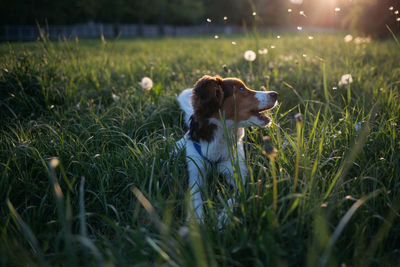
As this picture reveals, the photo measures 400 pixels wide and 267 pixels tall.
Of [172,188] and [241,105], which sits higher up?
[241,105]

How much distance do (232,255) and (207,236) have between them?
0.18 meters

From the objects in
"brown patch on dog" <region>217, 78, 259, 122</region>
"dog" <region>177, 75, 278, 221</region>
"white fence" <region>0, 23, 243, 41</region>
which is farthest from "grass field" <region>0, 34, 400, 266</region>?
"white fence" <region>0, 23, 243, 41</region>

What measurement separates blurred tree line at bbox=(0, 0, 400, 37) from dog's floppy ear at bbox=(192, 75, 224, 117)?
1016 mm

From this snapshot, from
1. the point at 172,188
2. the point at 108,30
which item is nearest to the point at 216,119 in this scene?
the point at 172,188

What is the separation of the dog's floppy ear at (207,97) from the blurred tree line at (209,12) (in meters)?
1.02

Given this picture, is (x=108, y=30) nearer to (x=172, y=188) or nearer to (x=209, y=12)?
(x=209, y=12)

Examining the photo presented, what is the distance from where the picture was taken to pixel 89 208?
1.93 metres

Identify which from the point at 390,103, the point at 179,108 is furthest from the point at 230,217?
the point at 390,103

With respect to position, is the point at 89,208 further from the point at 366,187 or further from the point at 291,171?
the point at 366,187

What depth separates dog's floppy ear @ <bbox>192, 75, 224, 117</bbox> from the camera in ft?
7.86

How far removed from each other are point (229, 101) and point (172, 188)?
1.09m

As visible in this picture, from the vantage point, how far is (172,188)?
2062 mm

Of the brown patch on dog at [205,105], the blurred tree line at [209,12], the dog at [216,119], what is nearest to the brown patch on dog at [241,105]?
the dog at [216,119]

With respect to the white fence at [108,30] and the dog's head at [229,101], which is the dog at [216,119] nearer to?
the dog's head at [229,101]
